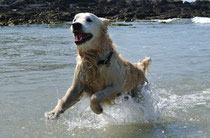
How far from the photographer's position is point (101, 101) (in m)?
5.19

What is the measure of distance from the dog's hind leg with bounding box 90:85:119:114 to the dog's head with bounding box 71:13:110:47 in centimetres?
75

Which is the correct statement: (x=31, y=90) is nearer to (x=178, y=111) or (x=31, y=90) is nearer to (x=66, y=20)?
(x=178, y=111)

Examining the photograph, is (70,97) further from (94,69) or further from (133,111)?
(133,111)

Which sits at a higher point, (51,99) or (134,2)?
(51,99)

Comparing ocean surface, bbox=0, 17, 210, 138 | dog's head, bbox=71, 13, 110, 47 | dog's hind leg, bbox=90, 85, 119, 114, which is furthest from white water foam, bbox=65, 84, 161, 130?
dog's head, bbox=71, 13, 110, 47

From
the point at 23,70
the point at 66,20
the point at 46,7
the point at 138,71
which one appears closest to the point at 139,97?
the point at 138,71

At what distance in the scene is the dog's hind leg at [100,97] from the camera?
16.8 ft

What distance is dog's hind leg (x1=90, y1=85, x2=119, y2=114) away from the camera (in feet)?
16.8

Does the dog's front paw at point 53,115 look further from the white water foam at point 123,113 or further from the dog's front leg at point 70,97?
Answer: the white water foam at point 123,113

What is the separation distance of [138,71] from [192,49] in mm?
8505

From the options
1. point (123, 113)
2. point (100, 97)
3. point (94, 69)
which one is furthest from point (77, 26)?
point (123, 113)

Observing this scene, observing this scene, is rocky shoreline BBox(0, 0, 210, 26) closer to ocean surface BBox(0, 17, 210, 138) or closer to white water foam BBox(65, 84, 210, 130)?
ocean surface BBox(0, 17, 210, 138)

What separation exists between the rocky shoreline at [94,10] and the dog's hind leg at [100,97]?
43217 millimetres

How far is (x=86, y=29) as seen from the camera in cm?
513
